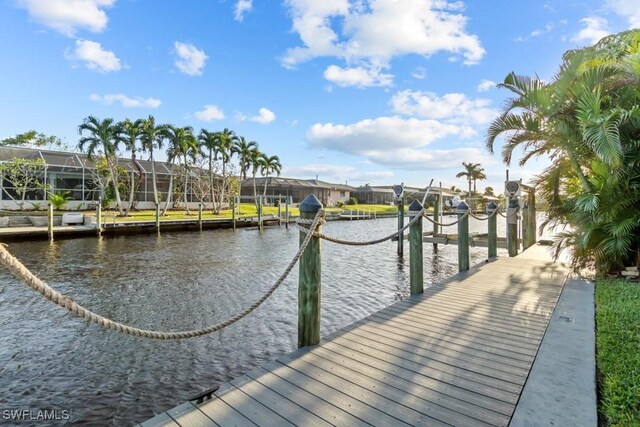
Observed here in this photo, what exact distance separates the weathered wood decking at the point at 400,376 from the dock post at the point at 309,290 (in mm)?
169

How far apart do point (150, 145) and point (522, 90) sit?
30187 mm

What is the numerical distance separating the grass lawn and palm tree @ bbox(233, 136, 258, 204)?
3951cm

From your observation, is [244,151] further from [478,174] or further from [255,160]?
[478,174]

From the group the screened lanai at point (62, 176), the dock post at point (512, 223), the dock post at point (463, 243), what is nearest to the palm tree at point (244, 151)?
the screened lanai at point (62, 176)

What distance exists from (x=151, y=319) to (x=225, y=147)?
33.2m

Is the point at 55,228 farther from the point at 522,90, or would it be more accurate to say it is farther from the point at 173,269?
the point at 522,90

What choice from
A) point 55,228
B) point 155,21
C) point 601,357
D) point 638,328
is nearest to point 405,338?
point 601,357

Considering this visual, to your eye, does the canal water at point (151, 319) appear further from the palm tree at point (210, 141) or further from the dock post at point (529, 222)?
the palm tree at point (210, 141)

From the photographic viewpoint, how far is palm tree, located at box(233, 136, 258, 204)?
41031mm

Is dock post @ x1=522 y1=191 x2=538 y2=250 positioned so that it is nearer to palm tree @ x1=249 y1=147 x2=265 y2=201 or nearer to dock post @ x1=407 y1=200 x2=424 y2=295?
dock post @ x1=407 y1=200 x2=424 y2=295

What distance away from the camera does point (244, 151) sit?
4166 centimetres

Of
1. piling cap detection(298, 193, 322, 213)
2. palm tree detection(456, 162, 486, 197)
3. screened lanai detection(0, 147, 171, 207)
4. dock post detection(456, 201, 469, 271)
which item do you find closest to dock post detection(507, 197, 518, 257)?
dock post detection(456, 201, 469, 271)

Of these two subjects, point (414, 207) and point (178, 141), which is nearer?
point (414, 207)

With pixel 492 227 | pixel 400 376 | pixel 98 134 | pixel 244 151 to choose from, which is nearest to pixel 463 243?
pixel 492 227
